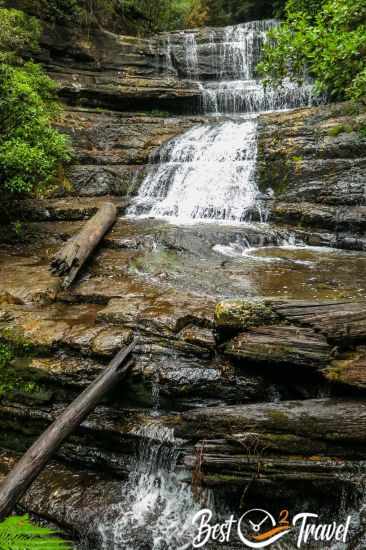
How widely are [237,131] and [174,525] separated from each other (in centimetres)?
1162

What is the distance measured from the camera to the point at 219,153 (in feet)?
41.7

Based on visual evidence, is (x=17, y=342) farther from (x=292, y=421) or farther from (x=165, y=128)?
(x=165, y=128)

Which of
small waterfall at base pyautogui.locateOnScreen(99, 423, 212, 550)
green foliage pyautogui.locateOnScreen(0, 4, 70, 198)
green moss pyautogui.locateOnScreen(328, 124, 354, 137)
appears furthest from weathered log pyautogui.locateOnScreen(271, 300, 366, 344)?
green moss pyautogui.locateOnScreen(328, 124, 354, 137)

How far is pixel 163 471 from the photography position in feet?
15.0

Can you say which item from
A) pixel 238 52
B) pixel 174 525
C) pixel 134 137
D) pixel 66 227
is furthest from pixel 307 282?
pixel 238 52

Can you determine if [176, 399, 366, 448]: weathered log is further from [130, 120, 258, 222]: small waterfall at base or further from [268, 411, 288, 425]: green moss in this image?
[130, 120, 258, 222]: small waterfall at base

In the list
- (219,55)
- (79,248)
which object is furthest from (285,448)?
(219,55)

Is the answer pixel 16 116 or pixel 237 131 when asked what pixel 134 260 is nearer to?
pixel 16 116

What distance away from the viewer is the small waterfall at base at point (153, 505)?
4199 millimetres

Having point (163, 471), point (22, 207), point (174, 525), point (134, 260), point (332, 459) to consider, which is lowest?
point (174, 525)

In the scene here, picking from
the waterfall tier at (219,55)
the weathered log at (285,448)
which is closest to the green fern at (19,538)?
the weathered log at (285,448)

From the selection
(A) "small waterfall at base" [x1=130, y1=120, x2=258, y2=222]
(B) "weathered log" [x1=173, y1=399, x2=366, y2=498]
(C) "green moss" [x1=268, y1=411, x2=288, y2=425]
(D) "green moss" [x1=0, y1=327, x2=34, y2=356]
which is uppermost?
(A) "small waterfall at base" [x1=130, y1=120, x2=258, y2=222]

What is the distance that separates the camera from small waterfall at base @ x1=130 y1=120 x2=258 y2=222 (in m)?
11.1

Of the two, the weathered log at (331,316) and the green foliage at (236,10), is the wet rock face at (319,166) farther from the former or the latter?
the green foliage at (236,10)
